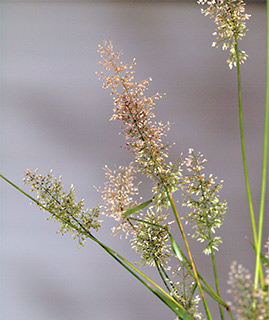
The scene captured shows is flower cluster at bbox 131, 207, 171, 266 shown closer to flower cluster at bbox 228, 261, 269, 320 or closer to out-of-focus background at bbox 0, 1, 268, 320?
flower cluster at bbox 228, 261, 269, 320

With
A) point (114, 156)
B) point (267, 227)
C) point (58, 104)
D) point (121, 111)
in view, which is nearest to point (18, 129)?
point (58, 104)

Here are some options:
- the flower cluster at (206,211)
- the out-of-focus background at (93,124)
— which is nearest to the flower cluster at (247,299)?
the flower cluster at (206,211)

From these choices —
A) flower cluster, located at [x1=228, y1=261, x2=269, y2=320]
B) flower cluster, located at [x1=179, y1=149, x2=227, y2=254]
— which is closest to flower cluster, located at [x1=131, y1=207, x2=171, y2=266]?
flower cluster, located at [x1=179, y1=149, x2=227, y2=254]

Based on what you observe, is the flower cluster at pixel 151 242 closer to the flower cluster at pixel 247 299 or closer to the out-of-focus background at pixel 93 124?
the flower cluster at pixel 247 299

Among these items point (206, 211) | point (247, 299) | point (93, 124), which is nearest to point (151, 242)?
point (206, 211)

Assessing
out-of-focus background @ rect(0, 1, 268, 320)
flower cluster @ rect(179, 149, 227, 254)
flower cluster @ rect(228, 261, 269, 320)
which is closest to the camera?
flower cluster @ rect(228, 261, 269, 320)

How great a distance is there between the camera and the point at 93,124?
136 cm

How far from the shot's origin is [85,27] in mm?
1382

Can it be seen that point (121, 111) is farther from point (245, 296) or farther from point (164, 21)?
point (164, 21)

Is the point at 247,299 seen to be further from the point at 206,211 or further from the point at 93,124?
the point at 93,124

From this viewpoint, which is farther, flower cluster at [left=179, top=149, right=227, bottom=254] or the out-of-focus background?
the out-of-focus background

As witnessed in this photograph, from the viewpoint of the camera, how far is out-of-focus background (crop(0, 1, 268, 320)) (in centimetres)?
132

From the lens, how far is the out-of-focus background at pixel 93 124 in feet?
4.32

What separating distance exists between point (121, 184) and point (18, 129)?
2.23ft
